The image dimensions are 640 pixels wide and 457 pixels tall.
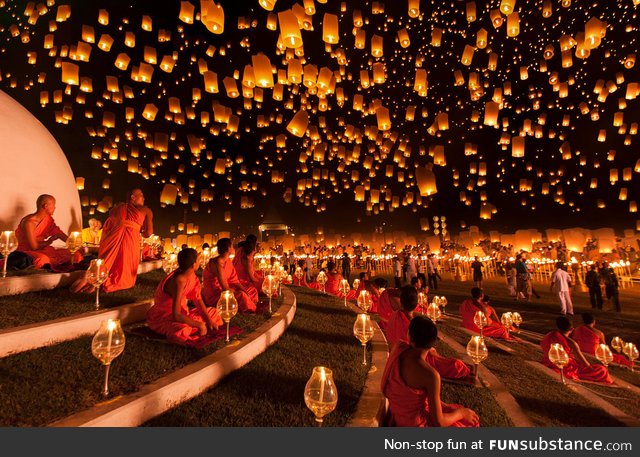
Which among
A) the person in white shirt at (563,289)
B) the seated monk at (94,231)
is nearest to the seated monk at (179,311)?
the seated monk at (94,231)

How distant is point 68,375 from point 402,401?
9.22 feet

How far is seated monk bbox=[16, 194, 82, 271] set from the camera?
19.7 feet

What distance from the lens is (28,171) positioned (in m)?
7.23

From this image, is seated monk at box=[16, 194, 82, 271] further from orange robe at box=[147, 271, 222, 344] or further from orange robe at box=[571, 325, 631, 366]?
orange robe at box=[571, 325, 631, 366]

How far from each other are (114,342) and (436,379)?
251 cm

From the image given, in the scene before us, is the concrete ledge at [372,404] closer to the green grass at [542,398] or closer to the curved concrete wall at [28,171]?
the green grass at [542,398]

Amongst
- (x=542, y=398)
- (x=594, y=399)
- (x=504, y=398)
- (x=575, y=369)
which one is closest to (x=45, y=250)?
(x=504, y=398)

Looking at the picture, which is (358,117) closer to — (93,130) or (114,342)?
(93,130)

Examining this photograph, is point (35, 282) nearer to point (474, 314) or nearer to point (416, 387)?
point (416, 387)

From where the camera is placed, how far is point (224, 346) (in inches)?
168

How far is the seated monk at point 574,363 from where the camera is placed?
5930 mm

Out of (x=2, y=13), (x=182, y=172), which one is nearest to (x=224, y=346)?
(x=2, y=13)

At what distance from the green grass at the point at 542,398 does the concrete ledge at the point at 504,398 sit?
20cm

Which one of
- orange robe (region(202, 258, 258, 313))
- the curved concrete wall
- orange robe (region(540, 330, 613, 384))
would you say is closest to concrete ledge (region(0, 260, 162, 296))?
orange robe (region(202, 258, 258, 313))
